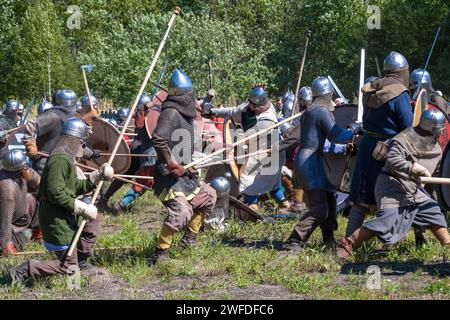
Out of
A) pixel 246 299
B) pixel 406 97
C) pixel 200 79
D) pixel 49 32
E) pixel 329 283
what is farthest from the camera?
pixel 49 32

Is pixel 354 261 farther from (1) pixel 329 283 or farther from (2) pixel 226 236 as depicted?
(2) pixel 226 236

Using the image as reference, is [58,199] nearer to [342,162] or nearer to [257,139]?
[342,162]

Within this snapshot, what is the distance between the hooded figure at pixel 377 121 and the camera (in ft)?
22.8

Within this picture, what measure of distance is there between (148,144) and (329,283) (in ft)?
15.4

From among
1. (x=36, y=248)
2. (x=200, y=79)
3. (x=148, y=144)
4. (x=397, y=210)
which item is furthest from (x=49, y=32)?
(x=397, y=210)

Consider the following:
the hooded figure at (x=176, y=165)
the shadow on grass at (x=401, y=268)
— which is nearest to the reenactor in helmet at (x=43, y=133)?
the hooded figure at (x=176, y=165)

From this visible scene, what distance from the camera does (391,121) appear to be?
702 cm

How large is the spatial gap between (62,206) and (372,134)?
2.57 metres

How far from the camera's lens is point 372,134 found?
23.4ft

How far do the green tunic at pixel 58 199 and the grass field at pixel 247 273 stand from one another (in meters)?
0.36

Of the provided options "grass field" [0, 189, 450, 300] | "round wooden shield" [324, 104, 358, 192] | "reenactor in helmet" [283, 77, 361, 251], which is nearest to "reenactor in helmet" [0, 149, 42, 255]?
"grass field" [0, 189, 450, 300]

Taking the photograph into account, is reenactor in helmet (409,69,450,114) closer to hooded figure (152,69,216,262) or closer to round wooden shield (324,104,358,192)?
round wooden shield (324,104,358,192)

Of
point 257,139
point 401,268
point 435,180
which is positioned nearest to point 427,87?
point 257,139

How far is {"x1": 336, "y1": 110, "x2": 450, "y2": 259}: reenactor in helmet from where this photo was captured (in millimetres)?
6547
